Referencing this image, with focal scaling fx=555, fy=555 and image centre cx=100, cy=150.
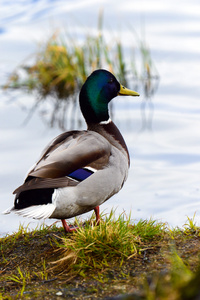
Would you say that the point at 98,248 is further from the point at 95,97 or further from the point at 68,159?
the point at 95,97

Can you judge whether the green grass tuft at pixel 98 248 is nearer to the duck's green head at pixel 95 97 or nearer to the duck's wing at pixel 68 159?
the duck's wing at pixel 68 159

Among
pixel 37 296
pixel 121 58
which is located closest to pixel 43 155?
pixel 37 296

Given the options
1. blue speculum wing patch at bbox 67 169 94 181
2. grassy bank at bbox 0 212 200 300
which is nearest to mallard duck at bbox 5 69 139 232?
blue speculum wing patch at bbox 67 169 94 181

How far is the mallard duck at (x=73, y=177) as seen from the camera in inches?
176

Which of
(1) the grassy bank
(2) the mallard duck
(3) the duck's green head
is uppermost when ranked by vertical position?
(3) the duck's green head

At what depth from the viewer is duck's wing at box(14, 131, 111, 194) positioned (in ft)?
14.8

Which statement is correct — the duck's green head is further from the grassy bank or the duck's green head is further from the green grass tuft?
the green grass tuft

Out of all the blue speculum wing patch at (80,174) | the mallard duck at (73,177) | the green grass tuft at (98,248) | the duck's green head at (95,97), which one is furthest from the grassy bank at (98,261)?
the duck's green head at (95,97)

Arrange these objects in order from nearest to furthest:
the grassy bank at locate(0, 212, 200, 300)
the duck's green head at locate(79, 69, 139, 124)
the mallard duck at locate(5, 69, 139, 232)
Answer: the grassy bank at locate(0, 212, 200, 300)
the mallard duck at locate(5, 69, 139, 232)
the duck's green head at locate(79, 69, 139, 124)

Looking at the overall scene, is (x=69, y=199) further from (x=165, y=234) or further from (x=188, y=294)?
(x=188, y=294)

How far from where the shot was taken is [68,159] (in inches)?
187

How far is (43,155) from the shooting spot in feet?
16.5

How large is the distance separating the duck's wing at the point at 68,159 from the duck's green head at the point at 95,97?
427 millimetres

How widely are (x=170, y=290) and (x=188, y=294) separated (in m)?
0.10
